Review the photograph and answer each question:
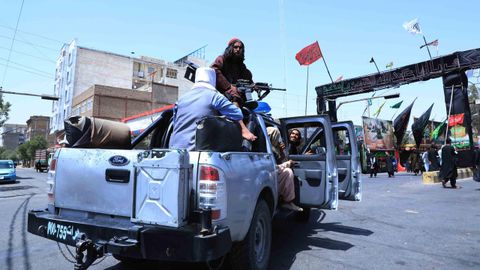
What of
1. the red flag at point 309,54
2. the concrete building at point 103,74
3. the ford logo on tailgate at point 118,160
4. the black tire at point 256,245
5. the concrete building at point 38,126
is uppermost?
the concrete building at point 103,74

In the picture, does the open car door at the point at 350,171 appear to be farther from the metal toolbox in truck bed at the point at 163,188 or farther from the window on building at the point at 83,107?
the window on building at the point at 83,107

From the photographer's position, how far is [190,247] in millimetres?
2586

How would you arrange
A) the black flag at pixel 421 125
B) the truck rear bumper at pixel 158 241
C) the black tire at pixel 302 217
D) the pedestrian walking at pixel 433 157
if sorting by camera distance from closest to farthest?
the truck rear bumper at pixel 158 241
the black tire at pixel 302 217
the pedestrian walking at pixel 433 157
the black flag at pixel 421 125

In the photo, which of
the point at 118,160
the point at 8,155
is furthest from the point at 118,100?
the point at 8,155

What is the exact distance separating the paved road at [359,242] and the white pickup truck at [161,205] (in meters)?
1.07

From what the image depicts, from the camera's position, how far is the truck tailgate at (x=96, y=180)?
3021 mm

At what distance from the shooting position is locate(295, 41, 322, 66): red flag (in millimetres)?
19062

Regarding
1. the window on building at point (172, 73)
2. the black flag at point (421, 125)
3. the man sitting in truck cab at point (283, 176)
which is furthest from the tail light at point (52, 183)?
the window on building at point (172, 73)

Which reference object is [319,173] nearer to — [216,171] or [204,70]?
[204,70]

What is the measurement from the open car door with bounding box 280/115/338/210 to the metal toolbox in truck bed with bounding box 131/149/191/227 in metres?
2.65

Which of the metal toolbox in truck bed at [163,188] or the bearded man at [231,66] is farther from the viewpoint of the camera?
the bearded man at [231,66]

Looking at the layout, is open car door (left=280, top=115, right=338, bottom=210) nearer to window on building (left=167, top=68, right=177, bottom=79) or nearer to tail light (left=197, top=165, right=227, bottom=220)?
tail light (left=197, top=165, right=227, bottom=220)

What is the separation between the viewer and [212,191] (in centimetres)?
279

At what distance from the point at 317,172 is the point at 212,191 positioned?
2.87 m
